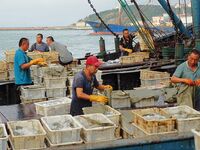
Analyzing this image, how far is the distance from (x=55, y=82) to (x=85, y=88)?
2888 millimetres

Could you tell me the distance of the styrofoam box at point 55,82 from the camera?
991cm

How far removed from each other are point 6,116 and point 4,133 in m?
2.37

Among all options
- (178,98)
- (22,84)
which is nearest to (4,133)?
(178,98)

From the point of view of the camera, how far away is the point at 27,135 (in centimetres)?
548

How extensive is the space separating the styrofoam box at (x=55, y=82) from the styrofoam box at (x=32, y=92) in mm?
210

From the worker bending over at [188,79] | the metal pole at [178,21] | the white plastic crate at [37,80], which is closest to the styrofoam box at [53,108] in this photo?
the worker bending over at [188,79]

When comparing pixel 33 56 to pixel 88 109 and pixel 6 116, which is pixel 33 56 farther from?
pixel 88 109

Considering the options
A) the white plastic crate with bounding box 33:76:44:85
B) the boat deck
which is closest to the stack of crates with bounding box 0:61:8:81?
the white plastic crate with bounding box 33:76:44:85

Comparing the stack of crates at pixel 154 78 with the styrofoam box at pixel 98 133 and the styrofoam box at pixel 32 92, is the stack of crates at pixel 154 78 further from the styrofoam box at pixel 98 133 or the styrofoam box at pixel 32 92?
the styrofoam box at pixel 98 133

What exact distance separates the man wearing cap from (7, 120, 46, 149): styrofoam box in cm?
120

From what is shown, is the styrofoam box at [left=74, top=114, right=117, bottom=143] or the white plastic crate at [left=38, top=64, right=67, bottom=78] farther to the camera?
the white plastic crate at [left=38, top=64, right=67, bottom=78]

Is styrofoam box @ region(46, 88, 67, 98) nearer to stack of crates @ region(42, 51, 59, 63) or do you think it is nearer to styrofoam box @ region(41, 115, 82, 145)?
stack of crates @ region(42, 51, 59, 63)

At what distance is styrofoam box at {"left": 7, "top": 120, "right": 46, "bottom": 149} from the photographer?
5.42 meters

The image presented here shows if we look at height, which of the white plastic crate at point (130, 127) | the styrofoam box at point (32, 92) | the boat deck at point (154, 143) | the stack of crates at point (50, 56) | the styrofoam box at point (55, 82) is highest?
the stack of crates at point (50, 56)
